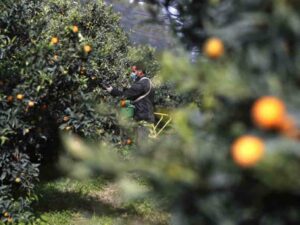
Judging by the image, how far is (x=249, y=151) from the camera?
3.77 feet

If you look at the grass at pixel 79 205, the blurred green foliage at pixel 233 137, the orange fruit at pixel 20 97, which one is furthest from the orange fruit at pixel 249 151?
the orange fruit at pixel 20 97

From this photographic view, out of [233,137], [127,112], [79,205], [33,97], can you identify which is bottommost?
[79,205]

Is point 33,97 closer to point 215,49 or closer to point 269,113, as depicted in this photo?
point 215,49

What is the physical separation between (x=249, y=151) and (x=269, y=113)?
95mm

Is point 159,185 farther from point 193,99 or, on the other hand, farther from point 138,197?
point 193,99

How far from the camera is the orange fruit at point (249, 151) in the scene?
1.14 metres

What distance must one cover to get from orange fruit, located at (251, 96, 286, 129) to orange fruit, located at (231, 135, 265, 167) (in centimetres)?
4

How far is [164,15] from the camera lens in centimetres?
218

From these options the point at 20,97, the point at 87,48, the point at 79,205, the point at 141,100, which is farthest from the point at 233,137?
the point at 141,100

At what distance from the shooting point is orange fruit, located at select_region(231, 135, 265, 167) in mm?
1144

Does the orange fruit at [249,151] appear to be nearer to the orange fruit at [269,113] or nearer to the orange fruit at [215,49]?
the orange fruit at [269,113]

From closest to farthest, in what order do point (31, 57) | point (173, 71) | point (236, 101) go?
point (236, 101) → point (173, 71) → point (31, 57)

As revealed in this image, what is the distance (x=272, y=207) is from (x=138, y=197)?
0.37 meters

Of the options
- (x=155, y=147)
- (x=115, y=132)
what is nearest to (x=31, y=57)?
(x=115, y=132)
